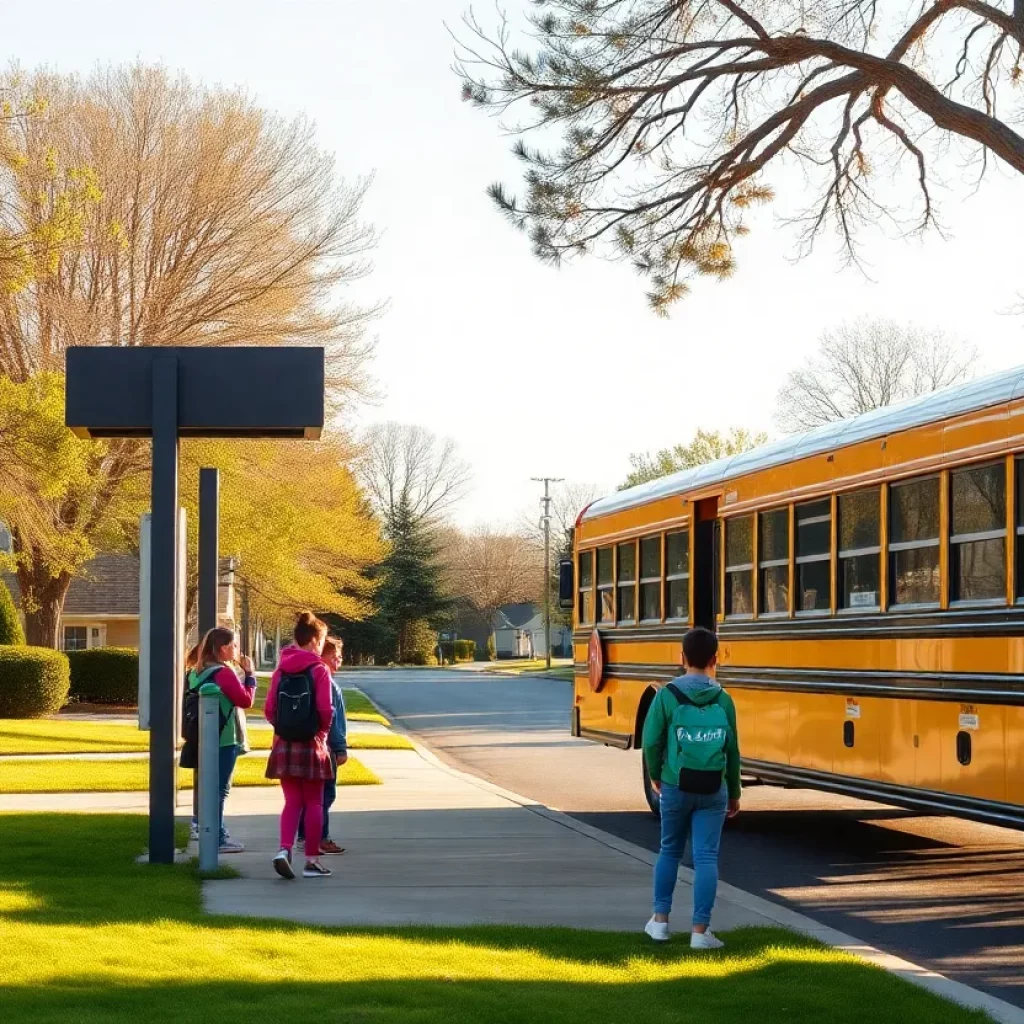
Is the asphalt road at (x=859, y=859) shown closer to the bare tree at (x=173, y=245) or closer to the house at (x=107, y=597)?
the bare tree at (x=173, y=245)

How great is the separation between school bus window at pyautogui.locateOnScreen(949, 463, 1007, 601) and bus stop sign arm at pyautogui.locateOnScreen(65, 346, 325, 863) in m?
4.25

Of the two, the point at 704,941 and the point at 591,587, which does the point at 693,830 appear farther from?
the point at 591,587

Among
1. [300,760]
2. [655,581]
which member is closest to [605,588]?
[655,581]

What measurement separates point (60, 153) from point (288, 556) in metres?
9.47

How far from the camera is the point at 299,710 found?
10938mm

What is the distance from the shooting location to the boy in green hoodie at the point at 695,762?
8.35 meters

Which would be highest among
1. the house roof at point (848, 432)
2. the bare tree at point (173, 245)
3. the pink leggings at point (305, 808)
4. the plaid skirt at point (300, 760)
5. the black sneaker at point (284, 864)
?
the bare tree at point (173, 245)

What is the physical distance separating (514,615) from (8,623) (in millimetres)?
96308

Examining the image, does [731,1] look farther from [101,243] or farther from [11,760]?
[101,243]

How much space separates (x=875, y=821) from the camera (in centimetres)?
1520

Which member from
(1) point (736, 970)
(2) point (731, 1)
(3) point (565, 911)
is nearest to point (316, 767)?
(3) point (565, 911)

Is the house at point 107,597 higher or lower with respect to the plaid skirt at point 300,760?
higher

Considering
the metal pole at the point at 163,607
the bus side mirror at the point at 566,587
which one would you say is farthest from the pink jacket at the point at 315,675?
the bus side mirror at the point at 566,587

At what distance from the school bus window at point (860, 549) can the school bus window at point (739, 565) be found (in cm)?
169
